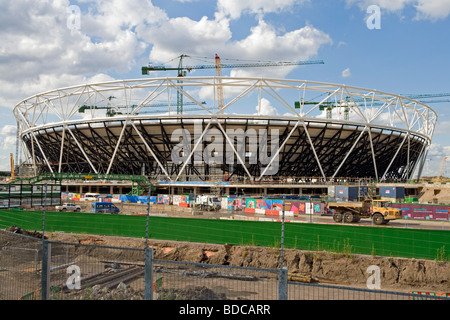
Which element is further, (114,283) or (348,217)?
(348,217)

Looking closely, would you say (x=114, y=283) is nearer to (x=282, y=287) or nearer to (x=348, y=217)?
(x=282, y=287)

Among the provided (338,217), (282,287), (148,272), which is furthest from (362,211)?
(148,272)

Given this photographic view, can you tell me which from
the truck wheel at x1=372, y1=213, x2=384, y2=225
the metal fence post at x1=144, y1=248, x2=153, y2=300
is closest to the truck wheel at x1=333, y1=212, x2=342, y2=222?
the truck wheel at x1=372, y1=213, x2=384, y2=225

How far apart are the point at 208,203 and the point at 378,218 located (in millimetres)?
15014

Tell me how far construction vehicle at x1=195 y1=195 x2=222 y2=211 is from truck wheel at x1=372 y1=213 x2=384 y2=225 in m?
13.5

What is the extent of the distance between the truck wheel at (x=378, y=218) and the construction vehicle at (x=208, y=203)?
13.5m

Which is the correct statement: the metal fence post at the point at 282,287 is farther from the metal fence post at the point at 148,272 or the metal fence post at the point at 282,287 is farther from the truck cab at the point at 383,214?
the truck cab at the point at 383,214

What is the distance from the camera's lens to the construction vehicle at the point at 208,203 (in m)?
29.1

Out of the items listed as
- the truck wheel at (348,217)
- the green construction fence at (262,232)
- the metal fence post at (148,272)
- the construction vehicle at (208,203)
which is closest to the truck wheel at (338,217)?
the truck wheel at (348,217)

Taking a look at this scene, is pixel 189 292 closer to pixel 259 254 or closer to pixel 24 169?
pixel 259 254

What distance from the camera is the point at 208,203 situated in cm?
2998

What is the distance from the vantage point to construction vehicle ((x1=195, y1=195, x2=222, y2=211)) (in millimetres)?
29062

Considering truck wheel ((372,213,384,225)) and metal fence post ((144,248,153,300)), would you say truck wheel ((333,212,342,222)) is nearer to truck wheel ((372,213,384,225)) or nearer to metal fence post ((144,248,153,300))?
truck wheel ((372,213,384,225))
